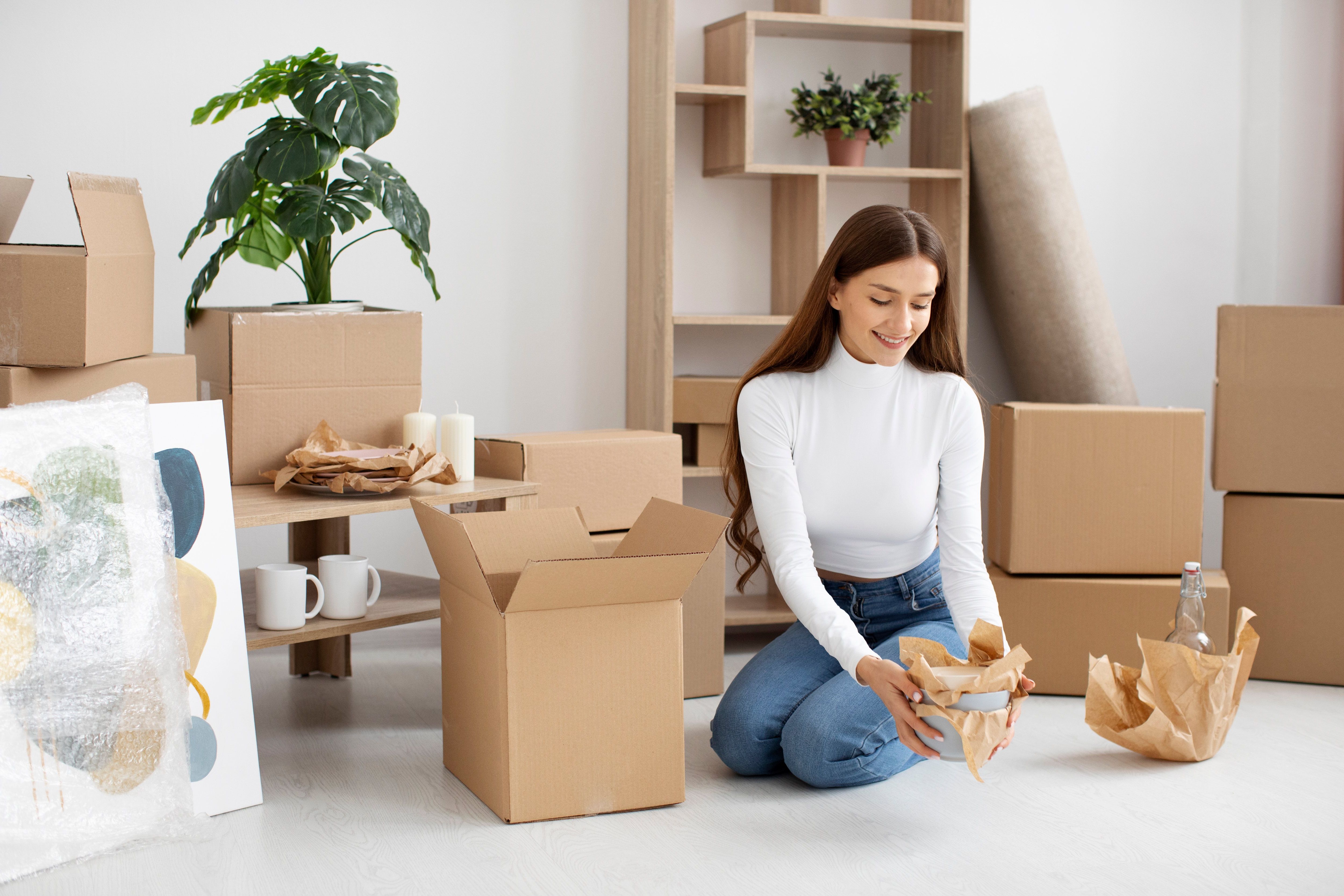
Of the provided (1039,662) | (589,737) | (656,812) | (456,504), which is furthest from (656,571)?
(1039,662)

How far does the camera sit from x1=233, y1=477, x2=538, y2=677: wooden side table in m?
1.88

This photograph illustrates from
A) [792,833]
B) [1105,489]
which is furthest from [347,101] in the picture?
[1105,489]

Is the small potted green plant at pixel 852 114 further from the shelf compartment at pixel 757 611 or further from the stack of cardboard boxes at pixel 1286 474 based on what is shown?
the shelf compartment at pixel 757 611

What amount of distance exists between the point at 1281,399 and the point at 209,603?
2.10 meters

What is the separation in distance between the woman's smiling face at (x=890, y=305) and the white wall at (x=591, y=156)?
1138 mm

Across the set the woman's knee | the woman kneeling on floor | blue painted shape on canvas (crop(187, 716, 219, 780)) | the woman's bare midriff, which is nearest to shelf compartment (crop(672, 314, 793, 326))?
the woman kneeling on floor

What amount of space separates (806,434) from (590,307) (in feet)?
3.70

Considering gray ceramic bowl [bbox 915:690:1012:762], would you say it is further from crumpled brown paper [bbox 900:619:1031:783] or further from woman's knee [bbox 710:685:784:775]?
woman's knee [bbox 710:685:784:775]

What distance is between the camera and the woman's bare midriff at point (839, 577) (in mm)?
2029

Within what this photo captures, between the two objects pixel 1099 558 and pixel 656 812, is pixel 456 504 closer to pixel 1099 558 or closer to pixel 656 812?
pixel 656 812

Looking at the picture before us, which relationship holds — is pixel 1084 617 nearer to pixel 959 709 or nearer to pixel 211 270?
pixel 959 709

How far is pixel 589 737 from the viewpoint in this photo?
1726 millimetres

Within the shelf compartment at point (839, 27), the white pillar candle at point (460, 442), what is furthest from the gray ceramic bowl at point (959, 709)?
the shelf compartment at point (839, 27)

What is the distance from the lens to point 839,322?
2016 millimetres
